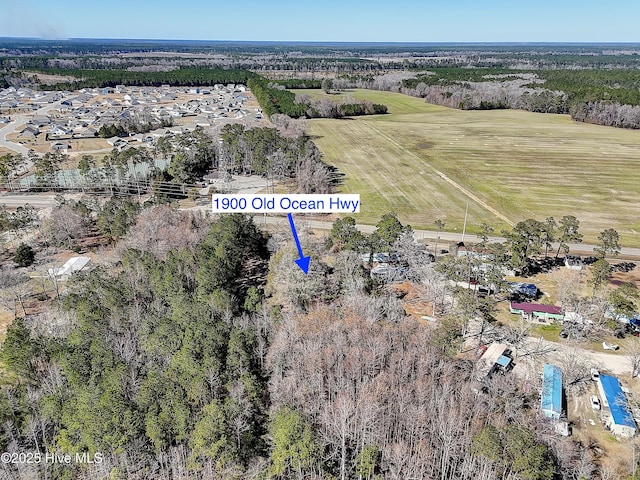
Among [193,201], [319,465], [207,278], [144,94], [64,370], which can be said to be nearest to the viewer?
[319,465]

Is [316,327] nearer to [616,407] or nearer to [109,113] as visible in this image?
[616,407]

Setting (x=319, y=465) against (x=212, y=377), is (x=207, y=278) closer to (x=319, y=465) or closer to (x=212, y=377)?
(x=212, y=377)

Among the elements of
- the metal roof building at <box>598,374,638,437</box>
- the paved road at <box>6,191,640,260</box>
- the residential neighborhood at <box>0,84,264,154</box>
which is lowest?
the metal roof building at <box>598,374,638,437</box>

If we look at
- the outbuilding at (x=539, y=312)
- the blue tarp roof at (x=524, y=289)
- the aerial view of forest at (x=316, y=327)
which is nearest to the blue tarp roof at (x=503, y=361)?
the aerial view of forest at (x=316, y=327)

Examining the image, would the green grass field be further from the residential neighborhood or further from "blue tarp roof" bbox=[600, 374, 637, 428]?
the residential neighborhood

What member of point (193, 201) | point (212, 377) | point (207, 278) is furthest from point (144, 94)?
point (212, 377)

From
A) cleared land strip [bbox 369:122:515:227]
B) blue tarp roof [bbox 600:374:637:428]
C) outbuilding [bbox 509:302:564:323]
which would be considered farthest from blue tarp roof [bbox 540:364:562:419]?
cleared land strip [bbox 369:122:515:227]

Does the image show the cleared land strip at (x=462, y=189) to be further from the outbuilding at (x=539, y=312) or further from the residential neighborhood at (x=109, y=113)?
the residential neighborhood at (x=109, y=113)
